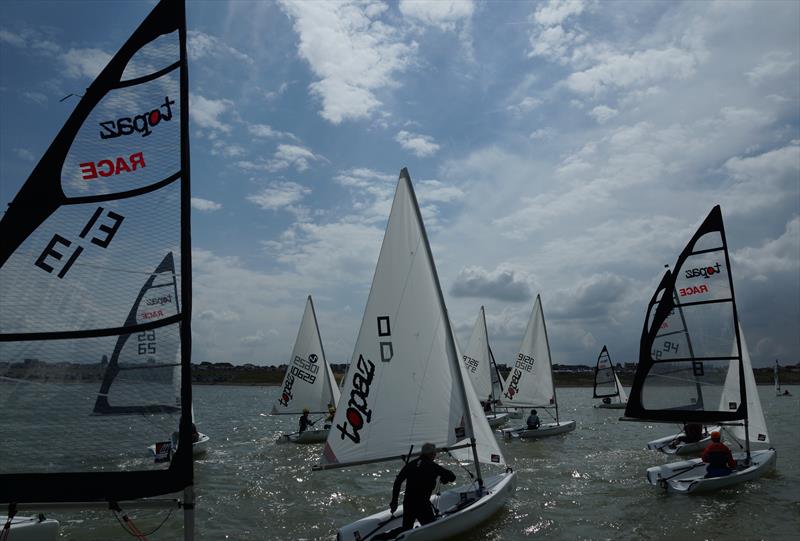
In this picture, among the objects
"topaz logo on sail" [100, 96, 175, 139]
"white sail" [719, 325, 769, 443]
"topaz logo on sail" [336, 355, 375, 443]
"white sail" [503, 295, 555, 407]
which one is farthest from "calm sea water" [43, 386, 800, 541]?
"white sail" [503, 295, 555, 407]

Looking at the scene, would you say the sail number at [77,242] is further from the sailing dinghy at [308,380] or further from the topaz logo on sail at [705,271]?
the sailing dinghy at [308,380]

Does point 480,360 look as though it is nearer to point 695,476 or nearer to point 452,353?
point 695,476

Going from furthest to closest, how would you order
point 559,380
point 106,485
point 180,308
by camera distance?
point 559,380 → point 180,308 → point 106,485

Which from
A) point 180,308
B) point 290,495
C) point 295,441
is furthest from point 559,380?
point 180,308

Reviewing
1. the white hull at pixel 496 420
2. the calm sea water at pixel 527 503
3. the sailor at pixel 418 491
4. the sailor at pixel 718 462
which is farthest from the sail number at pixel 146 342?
the white hull at pixel 496 420

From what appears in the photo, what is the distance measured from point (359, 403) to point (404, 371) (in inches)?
35.8

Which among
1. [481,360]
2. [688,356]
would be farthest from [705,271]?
[481,360]

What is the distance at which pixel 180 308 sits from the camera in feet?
17.1

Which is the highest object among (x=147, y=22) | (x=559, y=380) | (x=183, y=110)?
(x=147, y=22)

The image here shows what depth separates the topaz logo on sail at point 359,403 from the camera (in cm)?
937

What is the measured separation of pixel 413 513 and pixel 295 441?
13655 millimetres

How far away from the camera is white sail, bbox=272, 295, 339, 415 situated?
2259 cm

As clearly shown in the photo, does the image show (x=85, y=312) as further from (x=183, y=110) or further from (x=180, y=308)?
(x=183, y=110)

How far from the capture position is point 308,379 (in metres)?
22.8
